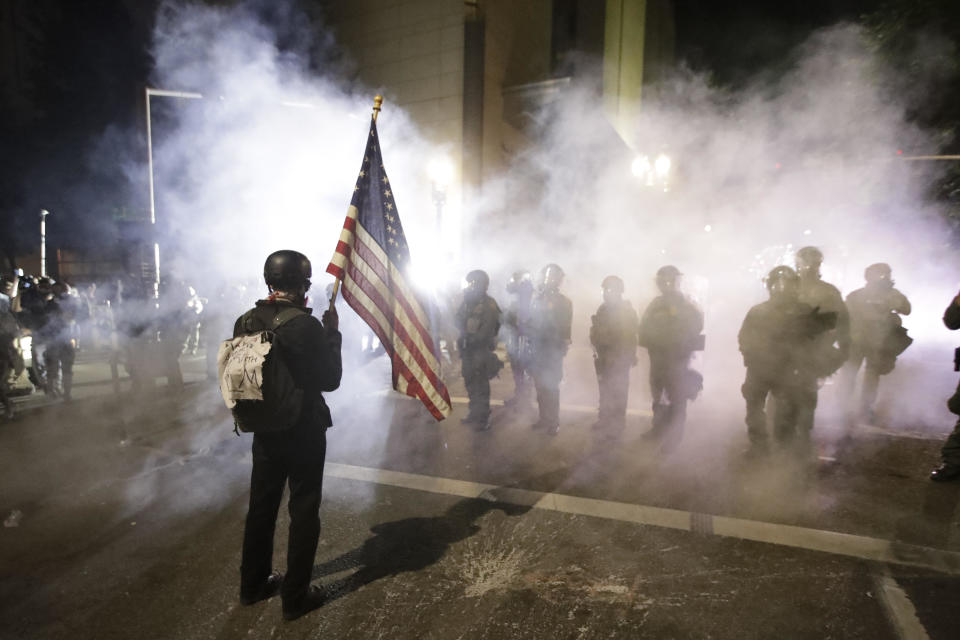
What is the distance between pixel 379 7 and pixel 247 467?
499 inches

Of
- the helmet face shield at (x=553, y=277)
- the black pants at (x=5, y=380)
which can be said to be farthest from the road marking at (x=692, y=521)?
the black pants at (x=5, y=380)

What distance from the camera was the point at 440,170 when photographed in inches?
457

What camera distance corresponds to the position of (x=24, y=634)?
2.45m

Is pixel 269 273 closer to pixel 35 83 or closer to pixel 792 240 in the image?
pixel 792 240

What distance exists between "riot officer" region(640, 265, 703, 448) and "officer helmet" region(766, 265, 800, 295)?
2.45 feet

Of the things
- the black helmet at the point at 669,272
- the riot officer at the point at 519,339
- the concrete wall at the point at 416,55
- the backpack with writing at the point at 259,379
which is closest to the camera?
the backpack with writing at the point at 259,379

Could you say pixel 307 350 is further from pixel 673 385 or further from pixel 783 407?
pixel 783 407

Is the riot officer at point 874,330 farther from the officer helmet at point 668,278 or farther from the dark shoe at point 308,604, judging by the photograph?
the dark shoe at point 308,604

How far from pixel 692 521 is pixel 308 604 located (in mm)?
2450

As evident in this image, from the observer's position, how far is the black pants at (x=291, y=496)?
2529 mm

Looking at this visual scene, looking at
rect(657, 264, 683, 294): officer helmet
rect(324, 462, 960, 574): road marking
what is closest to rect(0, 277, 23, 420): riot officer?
rect(324, 462, 960, 574): road marking

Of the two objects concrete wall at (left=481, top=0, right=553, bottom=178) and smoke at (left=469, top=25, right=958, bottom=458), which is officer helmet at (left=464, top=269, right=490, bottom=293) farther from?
concrete wall at (left=481, top=0, right=553, bottom=178)

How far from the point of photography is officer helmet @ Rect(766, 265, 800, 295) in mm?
4617

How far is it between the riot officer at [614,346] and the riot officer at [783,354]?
3.83 ft
